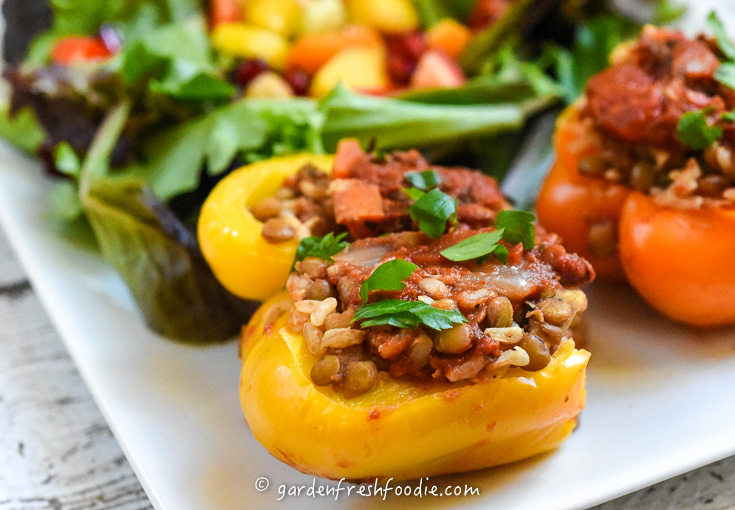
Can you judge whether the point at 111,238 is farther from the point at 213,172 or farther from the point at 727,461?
the point at 727,461

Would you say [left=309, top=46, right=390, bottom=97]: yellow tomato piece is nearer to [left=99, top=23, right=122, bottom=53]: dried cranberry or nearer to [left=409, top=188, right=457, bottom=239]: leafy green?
[left=99, top=23, right=122, bottom=53]: dried cranberry

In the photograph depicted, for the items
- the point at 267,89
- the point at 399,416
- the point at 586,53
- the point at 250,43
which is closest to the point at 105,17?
the point at 250,43

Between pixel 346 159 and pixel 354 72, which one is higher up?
pixel 346 159

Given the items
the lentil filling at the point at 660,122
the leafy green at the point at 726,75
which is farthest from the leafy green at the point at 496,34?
the leafy green at the point at 726,75

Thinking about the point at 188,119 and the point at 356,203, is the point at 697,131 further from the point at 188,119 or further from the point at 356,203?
the point at 188,119

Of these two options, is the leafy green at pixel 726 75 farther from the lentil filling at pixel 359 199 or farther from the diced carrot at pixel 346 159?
the diced carrot at pixel 346 159

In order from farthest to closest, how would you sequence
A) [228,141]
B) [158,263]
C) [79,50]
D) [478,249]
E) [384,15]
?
[384,15] < [79,50] < [228,141] < [158,263] < [478,249]

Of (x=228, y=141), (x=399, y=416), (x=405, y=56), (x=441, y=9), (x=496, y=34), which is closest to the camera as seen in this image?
(x=399, y=416)
